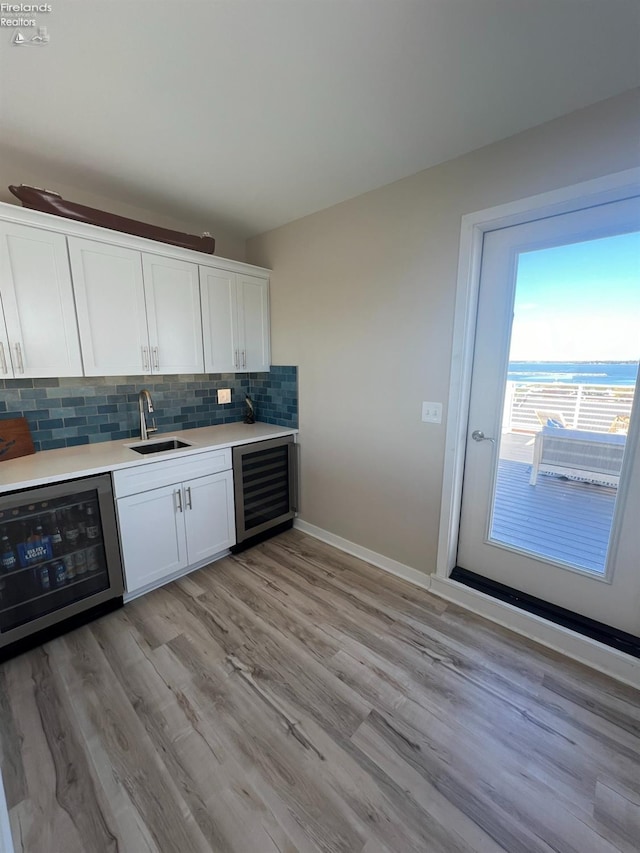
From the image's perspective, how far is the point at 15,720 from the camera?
4.63ft

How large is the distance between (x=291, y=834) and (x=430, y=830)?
17.9 inches

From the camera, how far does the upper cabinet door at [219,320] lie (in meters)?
2.58

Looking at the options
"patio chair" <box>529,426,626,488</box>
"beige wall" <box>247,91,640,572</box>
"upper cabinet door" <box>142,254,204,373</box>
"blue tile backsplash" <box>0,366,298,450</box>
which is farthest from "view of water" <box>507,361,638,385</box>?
"upper cabinet door" <box>142,254,204,373</box>

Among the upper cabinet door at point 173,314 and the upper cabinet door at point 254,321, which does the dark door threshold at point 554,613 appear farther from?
the upper cabinet door at point 173,314

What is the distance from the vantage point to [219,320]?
2.68 metres

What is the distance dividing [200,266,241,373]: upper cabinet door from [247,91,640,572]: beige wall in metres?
0.40

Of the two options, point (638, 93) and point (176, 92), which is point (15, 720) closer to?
point (176, 92)

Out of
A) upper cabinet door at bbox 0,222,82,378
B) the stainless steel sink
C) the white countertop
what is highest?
upper cabinet door at bbox 0,222,82,378

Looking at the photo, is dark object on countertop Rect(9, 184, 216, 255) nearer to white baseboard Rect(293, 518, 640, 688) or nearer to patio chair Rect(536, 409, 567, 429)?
patio chair Rect(536, 409, 567, 429)

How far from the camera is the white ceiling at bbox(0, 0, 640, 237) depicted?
3.59 feet

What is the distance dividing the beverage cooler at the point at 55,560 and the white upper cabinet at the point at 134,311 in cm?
80

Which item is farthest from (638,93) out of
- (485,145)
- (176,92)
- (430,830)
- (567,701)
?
(430,830)

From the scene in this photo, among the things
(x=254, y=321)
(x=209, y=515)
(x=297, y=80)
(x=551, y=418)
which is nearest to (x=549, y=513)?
(x=551, y=418)

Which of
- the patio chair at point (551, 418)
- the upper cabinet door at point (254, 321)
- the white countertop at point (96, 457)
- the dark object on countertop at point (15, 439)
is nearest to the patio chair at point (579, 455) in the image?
the patio chair at point (551, 418)
